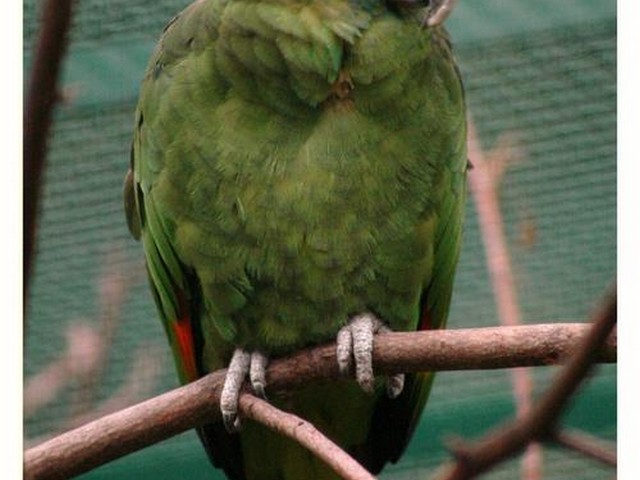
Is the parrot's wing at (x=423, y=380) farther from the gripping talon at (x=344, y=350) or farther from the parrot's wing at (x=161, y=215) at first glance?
the parrot's wing at (x=161, y=215)

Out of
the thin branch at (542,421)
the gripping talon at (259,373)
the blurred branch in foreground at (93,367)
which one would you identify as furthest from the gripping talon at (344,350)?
the thin branch at (542,421)

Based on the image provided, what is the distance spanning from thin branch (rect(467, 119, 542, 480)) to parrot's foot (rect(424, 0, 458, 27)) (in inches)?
10.8

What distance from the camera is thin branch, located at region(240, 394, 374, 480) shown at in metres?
0.97

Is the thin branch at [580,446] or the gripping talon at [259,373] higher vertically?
the thin branch at [580,446]

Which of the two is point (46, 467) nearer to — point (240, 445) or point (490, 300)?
point (240, 445)

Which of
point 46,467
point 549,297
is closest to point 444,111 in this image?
point 549,297

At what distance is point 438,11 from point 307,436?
1.86 ft

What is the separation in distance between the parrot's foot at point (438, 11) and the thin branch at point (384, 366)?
39 centimetres

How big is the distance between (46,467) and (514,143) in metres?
0.80

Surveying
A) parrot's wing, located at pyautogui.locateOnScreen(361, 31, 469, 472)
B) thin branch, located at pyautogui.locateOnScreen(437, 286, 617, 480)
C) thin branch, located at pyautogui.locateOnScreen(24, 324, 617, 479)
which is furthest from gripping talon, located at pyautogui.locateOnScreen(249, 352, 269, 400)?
thin branch, located at pyautogui.locateOnScreen(437, 286, 617, 480)

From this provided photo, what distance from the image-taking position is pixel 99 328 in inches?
61.2

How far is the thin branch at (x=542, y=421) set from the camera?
0.70m

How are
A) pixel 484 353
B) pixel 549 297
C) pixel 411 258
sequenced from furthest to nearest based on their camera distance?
pixel 549 297 → pixel 411 258 → pixel 484 353
